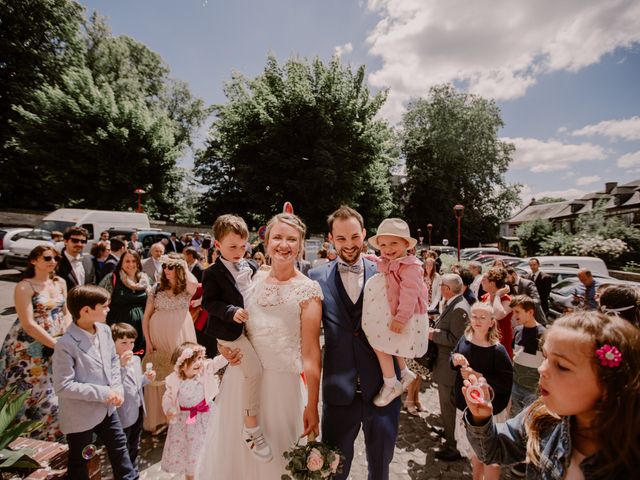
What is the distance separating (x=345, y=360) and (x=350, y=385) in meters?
0.17

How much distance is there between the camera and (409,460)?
11.9 ft

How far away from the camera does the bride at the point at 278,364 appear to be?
2.15 meters

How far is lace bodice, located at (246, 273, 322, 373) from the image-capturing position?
2.18 m

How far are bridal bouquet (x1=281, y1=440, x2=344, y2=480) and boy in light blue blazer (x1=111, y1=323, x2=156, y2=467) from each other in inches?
71.7

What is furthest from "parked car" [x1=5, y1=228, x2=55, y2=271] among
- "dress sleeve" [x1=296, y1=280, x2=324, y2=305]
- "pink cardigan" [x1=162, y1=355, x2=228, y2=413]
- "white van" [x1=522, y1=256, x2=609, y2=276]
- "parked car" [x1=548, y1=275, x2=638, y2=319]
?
"white van" [x1=522, y1=256, x2=609, y2=276]

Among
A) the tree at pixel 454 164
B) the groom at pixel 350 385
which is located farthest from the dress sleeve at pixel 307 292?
the tree at pixel 454 164

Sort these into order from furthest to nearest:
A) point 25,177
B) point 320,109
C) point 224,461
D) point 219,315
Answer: point 25,177 < point 320,109 < point 224,461 < point 219,315

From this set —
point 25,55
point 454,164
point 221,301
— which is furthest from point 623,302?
point 454,164

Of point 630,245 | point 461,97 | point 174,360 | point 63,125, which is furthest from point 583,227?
point 63,125

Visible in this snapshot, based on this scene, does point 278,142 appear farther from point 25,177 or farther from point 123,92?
point 25,177

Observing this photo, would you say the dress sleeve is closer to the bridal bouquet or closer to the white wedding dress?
the white wedding dress

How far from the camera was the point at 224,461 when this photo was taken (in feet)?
7.87

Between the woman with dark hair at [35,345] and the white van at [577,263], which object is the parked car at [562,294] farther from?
the woman with dark hair at [35,345]

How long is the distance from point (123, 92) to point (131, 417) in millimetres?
27775
